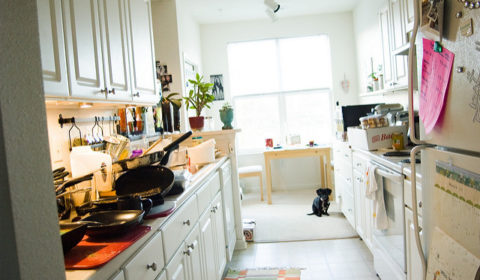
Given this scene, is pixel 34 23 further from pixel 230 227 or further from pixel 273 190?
pixel 273 190

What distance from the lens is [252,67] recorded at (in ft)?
18.3

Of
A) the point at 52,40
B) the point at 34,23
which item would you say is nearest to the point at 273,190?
the point at 52,40

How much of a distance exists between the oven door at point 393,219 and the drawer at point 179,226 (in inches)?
46.0

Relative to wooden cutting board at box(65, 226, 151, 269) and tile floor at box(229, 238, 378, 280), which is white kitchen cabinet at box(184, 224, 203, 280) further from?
tile floor at box(229, 238, 378, 280)

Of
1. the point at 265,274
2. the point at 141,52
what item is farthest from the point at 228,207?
the point at 141,52

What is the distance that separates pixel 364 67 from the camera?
4914 millimetres

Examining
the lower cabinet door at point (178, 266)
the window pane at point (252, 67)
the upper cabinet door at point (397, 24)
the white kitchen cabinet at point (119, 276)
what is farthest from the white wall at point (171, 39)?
the white kitchen cabinet at point (119, 276)

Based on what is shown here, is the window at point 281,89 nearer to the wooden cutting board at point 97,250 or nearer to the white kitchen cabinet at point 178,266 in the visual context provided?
the white kitchen cabinet at point 178,266

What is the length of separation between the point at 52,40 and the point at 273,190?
15.2 feet

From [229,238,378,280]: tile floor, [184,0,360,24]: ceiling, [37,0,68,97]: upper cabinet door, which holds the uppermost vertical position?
[184,0,360,24]: ceiling

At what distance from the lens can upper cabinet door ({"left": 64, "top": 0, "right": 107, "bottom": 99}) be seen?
53.0 inches

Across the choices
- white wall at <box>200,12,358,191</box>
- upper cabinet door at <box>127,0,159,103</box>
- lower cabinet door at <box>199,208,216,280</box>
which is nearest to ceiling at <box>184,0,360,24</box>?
white wall at <box>200,12,358,191</box>

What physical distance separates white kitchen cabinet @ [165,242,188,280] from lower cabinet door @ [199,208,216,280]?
0.35 meters

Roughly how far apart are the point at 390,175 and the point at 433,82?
3.69ft
